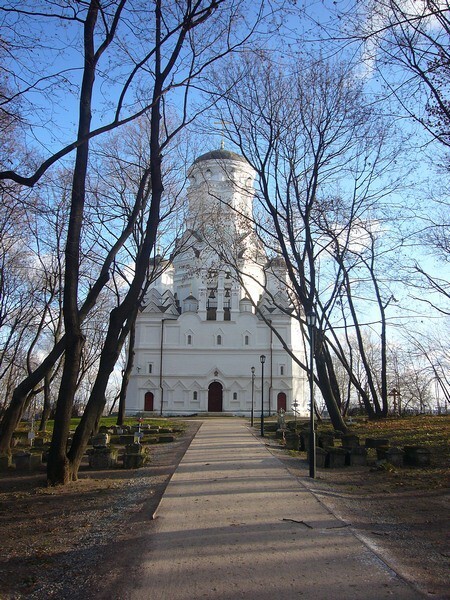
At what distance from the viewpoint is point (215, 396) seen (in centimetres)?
5803

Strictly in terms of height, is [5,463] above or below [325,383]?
below

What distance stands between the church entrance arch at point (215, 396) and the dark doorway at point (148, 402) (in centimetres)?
621

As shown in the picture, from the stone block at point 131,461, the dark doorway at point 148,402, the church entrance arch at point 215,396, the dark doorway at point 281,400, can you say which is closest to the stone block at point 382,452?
the stone block at point 131,461

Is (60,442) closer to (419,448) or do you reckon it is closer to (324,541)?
(324,541)

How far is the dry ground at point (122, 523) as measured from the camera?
540 centimetres

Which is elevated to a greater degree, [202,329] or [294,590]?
[202,329]

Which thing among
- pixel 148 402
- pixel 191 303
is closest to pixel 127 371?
pixel 148 402

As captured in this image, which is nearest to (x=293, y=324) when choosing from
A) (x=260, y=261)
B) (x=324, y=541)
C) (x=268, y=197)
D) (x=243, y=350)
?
(x=243, y=350)

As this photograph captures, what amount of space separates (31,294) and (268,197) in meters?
14.6

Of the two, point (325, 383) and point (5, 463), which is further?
point (325, 383)

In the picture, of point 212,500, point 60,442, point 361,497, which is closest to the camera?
point 212,500

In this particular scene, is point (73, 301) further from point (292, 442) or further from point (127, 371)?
point (127, 371)

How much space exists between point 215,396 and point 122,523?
50.8m

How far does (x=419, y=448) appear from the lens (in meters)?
13.3
